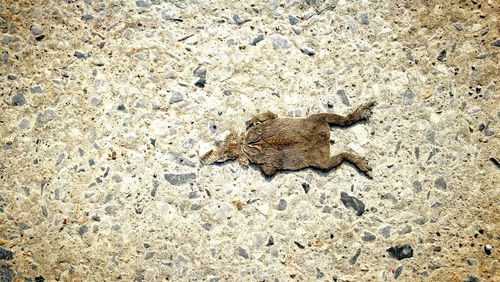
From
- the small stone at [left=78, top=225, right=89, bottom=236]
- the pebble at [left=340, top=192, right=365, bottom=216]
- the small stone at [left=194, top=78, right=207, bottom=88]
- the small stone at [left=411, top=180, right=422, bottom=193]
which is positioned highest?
the small stone at [left=194, top=78, right=207, bottom=88]

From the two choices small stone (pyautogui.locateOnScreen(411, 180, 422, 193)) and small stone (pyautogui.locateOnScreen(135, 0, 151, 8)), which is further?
small stone (pyautogui.locateOnScreen(135, 0, 151, 8))

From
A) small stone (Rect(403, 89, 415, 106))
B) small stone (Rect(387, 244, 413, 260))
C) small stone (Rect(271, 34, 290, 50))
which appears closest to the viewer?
small stone (Rect(387, 244, 413, 260))

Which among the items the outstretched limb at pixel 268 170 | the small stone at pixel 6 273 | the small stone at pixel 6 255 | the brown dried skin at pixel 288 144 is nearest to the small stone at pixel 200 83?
the brown dried skin at pixel 288 144

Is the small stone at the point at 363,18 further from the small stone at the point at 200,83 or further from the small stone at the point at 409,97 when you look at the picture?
the small stone at the point at 200,83

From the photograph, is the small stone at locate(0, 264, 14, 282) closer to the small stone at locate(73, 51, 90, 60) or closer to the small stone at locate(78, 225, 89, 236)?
the small stone at locate(78, 225, 89, 236)

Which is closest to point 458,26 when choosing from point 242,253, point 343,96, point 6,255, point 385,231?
point 343,96

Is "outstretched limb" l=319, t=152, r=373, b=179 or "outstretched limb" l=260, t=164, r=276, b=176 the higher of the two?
"outstretched limb" l=319, t=152, r=373, b=179

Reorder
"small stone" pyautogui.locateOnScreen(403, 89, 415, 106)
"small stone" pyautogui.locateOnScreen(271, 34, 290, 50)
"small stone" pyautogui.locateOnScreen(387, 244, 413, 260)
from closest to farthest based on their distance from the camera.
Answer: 1. "small stone" pyautogui.locateOnScreen(387, 244, 413, 260)
2. "small stone" pyautogui.locateOnScreen(403, 89, 415, 106)
3. "small stone" pyautogui.locateOnScreen(271, 34, 290, 50)

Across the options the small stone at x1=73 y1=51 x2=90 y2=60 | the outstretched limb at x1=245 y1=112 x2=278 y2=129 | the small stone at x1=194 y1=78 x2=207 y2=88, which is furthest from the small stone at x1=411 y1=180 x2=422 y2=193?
the small stone at x1=73 y1=51 x2=90 y2=60

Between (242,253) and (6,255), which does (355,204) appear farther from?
A: (6,255)
